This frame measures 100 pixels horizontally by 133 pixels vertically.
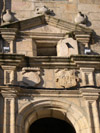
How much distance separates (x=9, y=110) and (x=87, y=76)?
9.11 feet

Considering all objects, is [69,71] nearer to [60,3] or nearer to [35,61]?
[35,61]

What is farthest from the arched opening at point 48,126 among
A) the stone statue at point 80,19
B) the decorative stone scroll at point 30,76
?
the stone statue at point 80,19

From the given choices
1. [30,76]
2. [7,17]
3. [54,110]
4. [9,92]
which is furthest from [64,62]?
[7,17]

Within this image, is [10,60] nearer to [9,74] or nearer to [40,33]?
[9,74]

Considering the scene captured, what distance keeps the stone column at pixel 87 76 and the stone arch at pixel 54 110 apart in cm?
91

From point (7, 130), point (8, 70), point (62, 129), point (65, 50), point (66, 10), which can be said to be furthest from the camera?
point (62, 129)

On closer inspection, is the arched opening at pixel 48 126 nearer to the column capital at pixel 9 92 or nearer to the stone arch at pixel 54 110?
the stone arch at pixel 54 110

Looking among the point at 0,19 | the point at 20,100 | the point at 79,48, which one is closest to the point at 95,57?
the point at 79,48

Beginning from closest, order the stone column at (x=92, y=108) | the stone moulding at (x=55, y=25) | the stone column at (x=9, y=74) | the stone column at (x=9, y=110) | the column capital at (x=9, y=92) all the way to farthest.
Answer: the stone column at (x=9, y=110) → the stone column at (x=92, y=108) → the column capital at (x=9, y=92) → the stone column at (x=9, y=74) → the stone moulding at (x=55, y=25)

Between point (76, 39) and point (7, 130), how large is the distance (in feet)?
13.5

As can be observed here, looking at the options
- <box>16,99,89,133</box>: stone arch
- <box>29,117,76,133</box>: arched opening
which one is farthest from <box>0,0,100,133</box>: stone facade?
<box>29,117,76,133</box>: arched opening

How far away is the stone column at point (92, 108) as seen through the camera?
10.9m

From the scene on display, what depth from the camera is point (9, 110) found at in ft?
36.1

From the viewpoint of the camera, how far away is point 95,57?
12.1 meters
